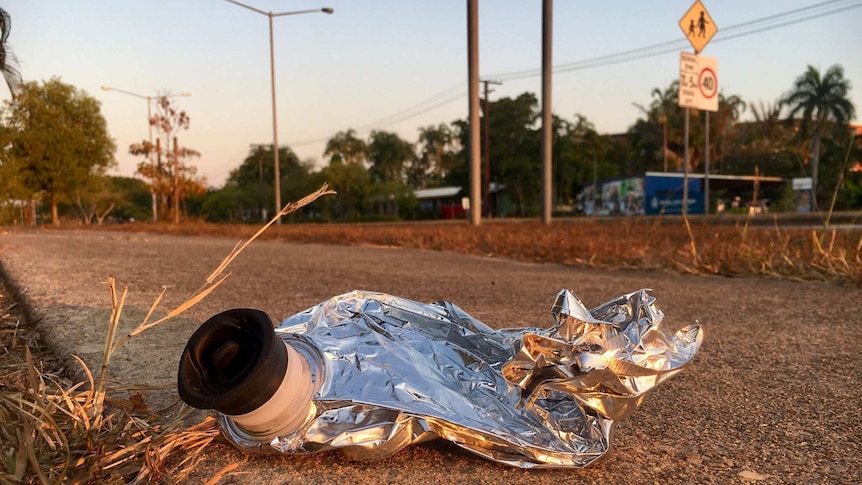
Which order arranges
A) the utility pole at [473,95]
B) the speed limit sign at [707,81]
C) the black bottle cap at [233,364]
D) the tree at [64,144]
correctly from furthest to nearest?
the tree at [64,144], the utility pole at [473,95], the speed limit sign at [707,81], the black bottle cap at [233,364]

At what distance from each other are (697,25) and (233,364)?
8.57 metres

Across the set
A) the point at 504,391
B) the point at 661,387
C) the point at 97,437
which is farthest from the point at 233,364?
the point at 661,387

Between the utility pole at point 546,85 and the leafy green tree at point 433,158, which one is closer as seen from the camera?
the utility pole at point 546,85

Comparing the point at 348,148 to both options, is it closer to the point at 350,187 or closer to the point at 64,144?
the point at 350,187

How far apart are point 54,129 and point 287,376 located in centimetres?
2202

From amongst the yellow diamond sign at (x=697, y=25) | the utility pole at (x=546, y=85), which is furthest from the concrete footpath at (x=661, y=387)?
the utility pole at (x=546, y=85)

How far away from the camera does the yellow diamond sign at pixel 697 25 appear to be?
25.9ft

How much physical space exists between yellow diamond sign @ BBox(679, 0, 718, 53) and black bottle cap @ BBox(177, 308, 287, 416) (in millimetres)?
8243

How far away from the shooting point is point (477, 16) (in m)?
11.5

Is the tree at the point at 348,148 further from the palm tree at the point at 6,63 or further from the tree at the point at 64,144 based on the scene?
the palm tree at the point at 6,63

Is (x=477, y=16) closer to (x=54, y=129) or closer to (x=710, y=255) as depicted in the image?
(x=710, y=255)

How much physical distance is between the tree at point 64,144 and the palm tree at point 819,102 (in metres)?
41.9

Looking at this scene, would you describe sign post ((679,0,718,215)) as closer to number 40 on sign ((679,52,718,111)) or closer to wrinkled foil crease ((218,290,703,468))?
number 40 on sign ((679,52,718,111))

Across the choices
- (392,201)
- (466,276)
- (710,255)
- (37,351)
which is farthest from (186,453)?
(392,201)
